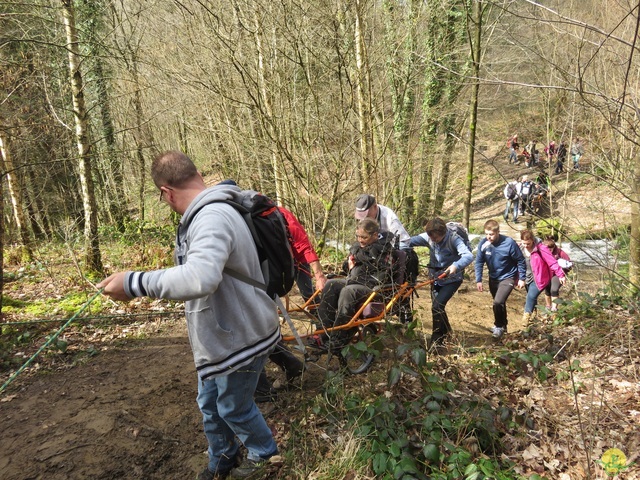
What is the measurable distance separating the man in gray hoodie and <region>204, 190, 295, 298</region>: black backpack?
7cm

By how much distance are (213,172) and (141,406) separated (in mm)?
10151

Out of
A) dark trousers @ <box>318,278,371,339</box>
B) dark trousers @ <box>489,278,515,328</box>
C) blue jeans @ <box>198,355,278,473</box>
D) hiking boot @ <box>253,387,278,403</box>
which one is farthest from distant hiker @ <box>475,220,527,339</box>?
blue jeans @ <box>198,355,278,473</box>

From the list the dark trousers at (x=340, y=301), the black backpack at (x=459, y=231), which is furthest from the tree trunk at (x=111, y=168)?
the black backpack at (x=459, y=231)

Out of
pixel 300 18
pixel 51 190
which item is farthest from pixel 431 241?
pixel 51 190

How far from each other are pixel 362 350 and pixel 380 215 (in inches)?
96.0

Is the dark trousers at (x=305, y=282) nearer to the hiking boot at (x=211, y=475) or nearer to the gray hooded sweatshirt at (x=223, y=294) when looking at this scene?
the hiking boot at (x=211, y=475)

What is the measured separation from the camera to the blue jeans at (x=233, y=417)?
98.0 inches

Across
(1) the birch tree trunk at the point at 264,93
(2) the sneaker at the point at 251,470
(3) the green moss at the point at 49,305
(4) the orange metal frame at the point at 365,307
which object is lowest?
(3) the green moss at the point at 49,305

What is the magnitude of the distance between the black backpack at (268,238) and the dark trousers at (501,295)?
4.19 meters

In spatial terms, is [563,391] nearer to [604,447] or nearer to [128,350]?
[604,447]

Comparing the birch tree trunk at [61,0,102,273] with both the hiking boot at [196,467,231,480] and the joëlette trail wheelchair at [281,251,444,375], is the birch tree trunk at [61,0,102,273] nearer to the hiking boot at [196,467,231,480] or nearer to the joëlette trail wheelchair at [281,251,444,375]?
the joëlette trail wheelchair at [281,251,444,375]

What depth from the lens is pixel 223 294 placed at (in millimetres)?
2264

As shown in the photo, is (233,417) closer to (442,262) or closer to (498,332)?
(442,262)

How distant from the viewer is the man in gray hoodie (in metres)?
1.98
